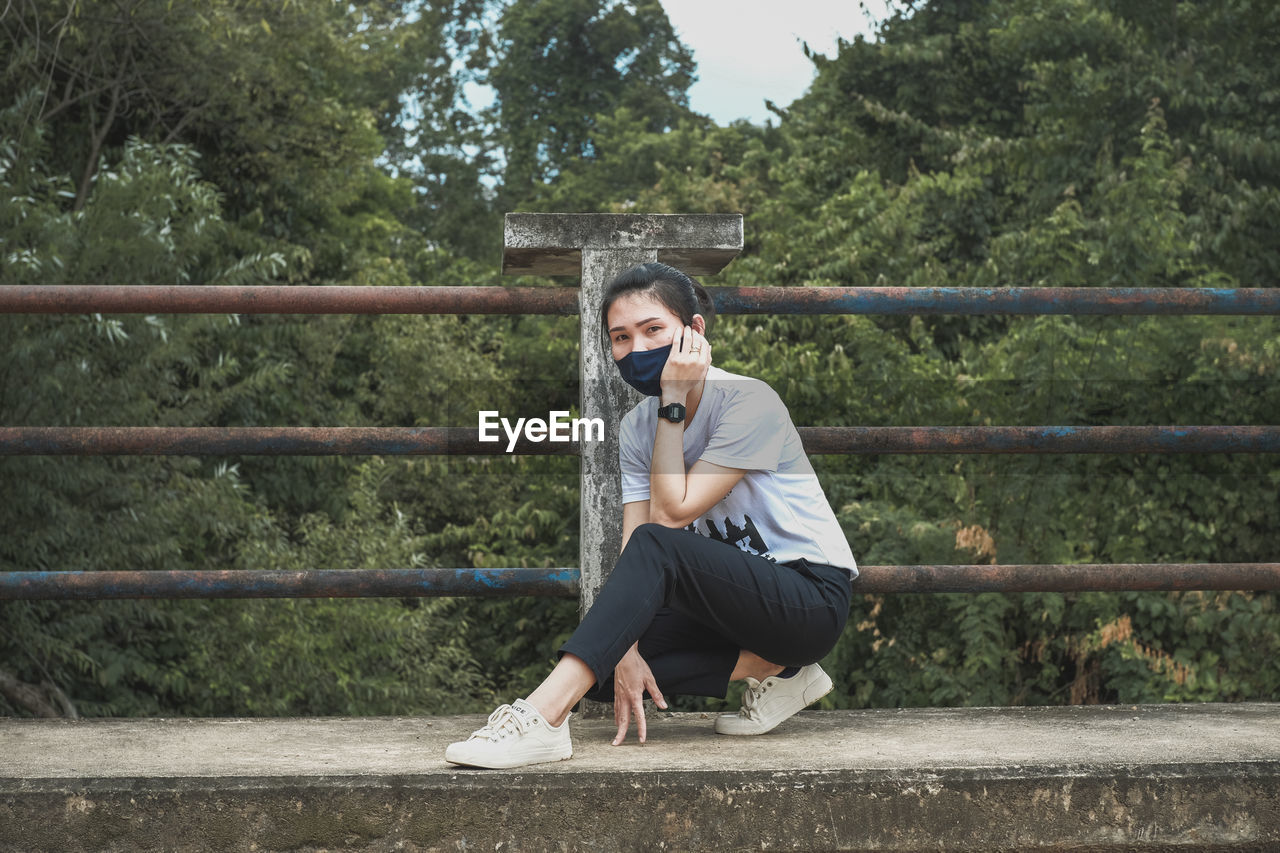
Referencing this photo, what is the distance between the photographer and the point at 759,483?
2334mm

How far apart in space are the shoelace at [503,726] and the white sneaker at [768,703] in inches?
19.0

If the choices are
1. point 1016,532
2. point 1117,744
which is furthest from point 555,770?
point 1016,532

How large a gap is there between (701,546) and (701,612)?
0.12m

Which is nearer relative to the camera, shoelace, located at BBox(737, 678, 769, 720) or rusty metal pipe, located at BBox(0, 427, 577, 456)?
shoelace, located at BBox(737, 678, 769, 720)

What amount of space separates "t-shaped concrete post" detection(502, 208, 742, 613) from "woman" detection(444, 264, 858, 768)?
0.56ft

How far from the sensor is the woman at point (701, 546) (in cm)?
213

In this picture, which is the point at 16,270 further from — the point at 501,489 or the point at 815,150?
the point at 815,150

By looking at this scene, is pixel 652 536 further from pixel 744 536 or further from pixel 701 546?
pixel 744 536

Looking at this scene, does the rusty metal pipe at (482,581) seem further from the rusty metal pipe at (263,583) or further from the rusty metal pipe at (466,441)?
the rusty metal pipe at (466,441)

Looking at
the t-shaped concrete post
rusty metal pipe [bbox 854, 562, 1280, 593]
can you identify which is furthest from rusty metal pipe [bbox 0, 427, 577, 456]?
rusty metal pipe [bbox 854, 562, 1280, 593]

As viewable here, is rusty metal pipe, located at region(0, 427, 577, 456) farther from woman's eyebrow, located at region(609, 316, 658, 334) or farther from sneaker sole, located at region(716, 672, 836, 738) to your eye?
sneaker sole, located at region(716, 672, 836, 738)

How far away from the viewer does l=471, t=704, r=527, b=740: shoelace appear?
77.3 inches

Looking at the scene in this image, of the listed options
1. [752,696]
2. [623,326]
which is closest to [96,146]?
[623,326]

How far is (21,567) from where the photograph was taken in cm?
673
